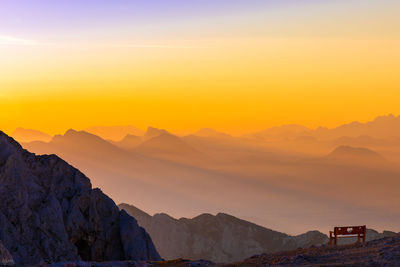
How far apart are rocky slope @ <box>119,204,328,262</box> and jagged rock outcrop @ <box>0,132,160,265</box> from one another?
103 meters

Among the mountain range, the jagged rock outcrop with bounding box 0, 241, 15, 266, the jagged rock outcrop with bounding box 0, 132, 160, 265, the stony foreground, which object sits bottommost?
the jagged rock outcrop with bounding box 0, 241, 15, 266

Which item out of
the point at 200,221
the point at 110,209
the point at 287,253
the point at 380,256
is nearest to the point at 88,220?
the point at 110,209

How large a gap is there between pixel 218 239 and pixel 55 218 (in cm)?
12337

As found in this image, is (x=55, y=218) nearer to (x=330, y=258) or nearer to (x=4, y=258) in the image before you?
(x=4, y=258)

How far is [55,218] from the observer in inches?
2584

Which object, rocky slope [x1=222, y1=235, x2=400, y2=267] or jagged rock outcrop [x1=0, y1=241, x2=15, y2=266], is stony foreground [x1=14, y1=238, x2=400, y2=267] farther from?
jagged rock outcrop [x1=0, y1=241, x2=15, y2=266]

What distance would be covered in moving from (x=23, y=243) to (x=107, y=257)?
1284 cm

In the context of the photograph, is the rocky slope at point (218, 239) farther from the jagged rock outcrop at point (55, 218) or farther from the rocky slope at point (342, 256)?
the rocky slope at point (342, 256)

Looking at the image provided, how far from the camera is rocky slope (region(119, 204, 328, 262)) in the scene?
174 meters

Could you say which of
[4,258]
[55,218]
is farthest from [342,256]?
[55,218]

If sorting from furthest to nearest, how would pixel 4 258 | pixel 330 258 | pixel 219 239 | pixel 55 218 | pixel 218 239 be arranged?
pixel 218 239
pixel 219 239
pixel 55 218
pixel 4 258
pixel 330 258

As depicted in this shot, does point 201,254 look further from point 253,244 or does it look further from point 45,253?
point 45,253

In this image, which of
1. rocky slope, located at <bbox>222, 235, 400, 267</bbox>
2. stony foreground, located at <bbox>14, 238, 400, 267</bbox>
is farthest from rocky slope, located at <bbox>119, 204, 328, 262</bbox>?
stony foreground, located at <bbox>14, 238, 400, 267</bbox>

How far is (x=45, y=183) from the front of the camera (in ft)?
232
